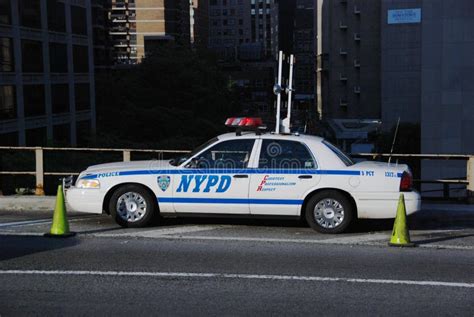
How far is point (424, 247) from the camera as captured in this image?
893 centimetres

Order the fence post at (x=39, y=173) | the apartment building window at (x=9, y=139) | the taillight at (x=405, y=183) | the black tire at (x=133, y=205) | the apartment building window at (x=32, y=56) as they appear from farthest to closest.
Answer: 1. the apartment building window at (x=32, y=56)
2. the apartment building window at (x=9, y=139)
3. the fence post at (x=39, y=173)
4. the black tire at (x=133, y=205)
5. the taillight at (x=405, y=183)

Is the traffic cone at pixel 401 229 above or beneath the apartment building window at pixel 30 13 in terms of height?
beneath

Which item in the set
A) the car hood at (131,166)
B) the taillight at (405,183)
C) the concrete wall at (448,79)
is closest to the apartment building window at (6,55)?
the concrete wall at (448,79)

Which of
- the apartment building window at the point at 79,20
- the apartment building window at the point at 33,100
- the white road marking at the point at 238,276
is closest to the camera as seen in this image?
the white road marking at the point at 238,276

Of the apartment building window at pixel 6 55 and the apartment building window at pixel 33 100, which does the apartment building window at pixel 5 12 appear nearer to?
the apartment building window at pixel 6 55

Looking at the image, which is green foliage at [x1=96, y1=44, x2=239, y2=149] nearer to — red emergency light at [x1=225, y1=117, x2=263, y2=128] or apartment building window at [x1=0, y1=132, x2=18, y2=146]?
apartment building window at [x1=0, y1=132, x2=18, y2=146]

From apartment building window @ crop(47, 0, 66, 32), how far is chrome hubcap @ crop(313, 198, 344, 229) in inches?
1901

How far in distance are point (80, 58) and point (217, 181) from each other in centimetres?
5307

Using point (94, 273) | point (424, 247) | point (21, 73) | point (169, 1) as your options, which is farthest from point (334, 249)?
point (169, 1)

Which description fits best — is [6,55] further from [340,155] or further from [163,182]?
[340,155]

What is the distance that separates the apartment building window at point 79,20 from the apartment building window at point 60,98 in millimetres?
5816

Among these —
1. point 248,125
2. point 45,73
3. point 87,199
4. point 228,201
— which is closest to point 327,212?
point 228,201

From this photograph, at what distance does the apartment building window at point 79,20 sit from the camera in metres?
58.8

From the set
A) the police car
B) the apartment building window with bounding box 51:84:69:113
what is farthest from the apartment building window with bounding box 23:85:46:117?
the police car
